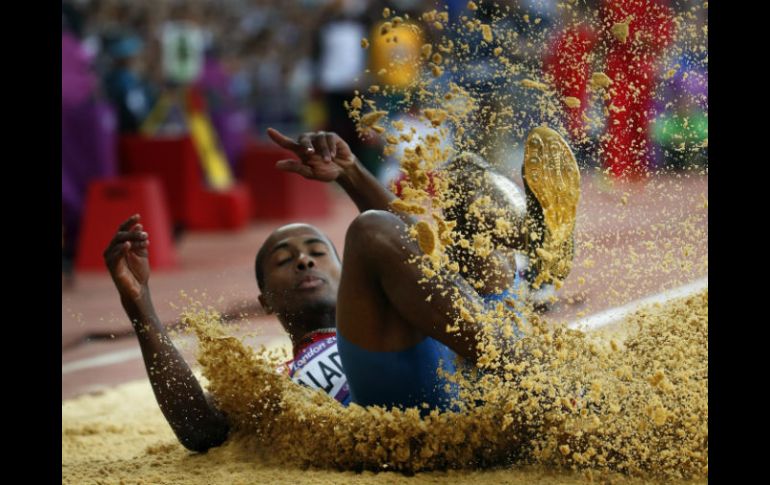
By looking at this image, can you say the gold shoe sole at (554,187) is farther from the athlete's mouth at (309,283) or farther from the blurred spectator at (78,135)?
the blurred spectator at (78,135)

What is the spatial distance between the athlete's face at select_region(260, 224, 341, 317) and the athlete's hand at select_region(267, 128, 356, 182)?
27 cm

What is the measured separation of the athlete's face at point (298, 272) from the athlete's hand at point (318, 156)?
27cm

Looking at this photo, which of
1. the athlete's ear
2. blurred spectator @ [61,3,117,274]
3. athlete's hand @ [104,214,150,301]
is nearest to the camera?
athlete's hand @ [104,214,150,301]

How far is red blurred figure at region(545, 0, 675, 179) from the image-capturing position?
3.15 meters

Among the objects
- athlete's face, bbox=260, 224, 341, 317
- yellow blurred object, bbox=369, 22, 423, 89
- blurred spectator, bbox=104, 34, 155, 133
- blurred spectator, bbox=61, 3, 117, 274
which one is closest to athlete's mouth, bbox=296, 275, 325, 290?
athlete's face, bbox=260, 224, 341, 317

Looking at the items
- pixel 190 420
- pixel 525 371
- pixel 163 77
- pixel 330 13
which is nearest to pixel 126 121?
pixel 163 77

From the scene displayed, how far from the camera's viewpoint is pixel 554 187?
311 cm

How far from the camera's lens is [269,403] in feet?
10.8

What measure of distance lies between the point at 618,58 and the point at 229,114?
28.2 ft

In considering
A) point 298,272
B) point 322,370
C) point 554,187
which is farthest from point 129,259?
point 554,187

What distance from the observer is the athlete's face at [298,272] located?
3.53 meters

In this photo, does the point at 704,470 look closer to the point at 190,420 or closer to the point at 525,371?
the point at 525,371

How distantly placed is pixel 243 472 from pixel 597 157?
4.67 feet

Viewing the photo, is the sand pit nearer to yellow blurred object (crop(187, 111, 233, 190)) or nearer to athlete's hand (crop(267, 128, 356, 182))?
athlete's hand (crop(267, 128, 356, 182))
